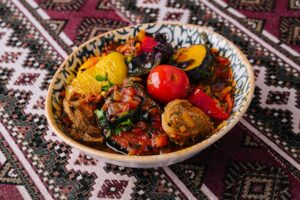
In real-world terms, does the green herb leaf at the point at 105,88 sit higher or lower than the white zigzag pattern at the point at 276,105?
higher

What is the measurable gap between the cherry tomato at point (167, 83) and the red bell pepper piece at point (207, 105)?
3 cm

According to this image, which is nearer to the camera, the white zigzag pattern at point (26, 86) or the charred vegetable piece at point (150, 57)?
the charred vegetable piece at point (150, 57)

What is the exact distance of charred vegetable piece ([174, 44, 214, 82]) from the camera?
1.32 meters

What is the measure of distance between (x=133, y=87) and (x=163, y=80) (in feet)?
0.26

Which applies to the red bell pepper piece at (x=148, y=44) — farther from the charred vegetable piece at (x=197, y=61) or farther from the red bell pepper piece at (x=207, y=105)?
the red bell pepper piece at (x=207, y=105)

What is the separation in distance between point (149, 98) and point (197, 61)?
0.18 m

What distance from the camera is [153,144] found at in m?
1.21

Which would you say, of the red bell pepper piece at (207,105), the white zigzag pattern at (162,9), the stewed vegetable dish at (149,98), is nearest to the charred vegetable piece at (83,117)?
the stewed vegetable dish at (149,98)

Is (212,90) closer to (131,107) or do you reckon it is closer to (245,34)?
(131,107)

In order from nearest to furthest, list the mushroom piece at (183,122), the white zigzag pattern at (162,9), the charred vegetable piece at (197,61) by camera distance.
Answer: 1. the mushroom piece at (183,122)
2. the charred vegetable piece at (197,61)
3. the white zigzag pattern at (162,9)

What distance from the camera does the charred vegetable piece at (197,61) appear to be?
132 centimetres

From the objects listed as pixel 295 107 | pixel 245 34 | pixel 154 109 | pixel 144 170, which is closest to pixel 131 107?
pixel 154 109

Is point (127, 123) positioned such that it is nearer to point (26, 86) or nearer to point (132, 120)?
point (132, 120)

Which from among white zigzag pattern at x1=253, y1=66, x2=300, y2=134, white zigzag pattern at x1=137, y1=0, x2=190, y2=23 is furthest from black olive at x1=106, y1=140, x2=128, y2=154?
white zigzag pattern at x1=137, y1=0, x2=190, y2=23
